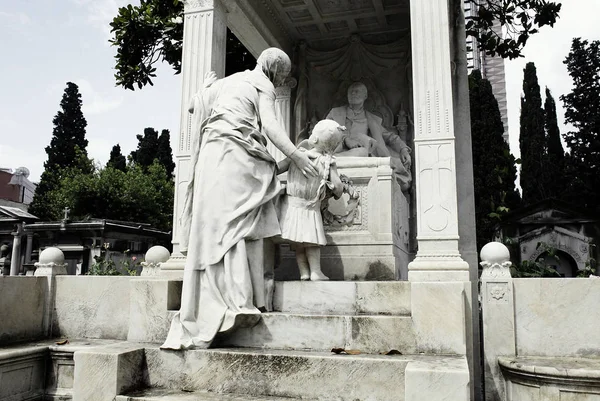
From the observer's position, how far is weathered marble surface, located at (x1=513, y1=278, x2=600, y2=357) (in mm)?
4461

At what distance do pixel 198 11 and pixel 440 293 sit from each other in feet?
14.9

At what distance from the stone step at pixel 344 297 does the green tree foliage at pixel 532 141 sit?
2633 centimetres

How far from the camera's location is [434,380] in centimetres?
307

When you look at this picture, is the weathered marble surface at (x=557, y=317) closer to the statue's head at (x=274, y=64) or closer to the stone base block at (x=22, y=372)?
the statue's head at (x=274, y=64)

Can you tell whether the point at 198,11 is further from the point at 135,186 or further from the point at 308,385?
the point at 135,186

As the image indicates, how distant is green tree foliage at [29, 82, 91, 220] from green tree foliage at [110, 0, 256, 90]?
946 inches

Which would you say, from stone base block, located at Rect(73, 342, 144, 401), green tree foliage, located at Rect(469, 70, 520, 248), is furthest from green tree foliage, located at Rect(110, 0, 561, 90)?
green tree foliage, located at Rect(469, 70, 520, 248)

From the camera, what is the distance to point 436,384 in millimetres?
3066

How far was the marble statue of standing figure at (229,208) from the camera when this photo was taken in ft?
13.1

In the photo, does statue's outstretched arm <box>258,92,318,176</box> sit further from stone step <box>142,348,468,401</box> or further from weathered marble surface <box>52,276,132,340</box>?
weathered marble surface <box>52,276,132,340</box>

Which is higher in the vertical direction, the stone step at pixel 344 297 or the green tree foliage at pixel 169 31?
the green tree foliage at pixel 169 31

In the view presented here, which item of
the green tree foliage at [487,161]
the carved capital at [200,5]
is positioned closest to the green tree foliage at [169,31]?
the carved capital at [200,5]

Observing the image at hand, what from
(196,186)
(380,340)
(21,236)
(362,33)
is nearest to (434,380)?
(380,340)

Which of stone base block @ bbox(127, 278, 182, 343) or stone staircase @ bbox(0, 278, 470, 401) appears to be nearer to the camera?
stone staircase @ bbox(0, 278, 470, 401)
